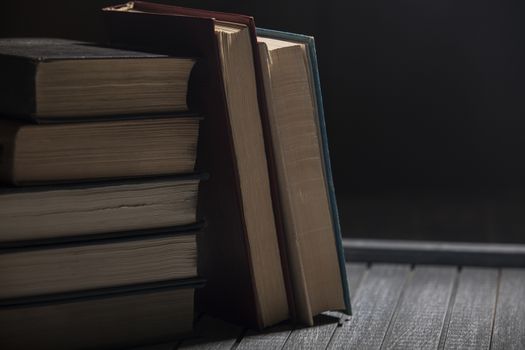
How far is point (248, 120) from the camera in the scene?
5.06 ft

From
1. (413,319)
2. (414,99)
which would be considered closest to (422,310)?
(413,319)

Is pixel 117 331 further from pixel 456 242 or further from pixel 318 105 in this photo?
pixel 456 242

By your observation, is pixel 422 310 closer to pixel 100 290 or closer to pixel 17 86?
pixel 100 290

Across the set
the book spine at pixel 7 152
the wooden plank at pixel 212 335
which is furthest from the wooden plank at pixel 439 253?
the book spine at pixel 7 152

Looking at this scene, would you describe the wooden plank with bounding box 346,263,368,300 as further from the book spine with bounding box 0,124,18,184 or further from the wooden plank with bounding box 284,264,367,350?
the book spine with bounding box 0,124,18,184

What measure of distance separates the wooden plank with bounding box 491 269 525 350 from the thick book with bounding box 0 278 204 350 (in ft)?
1.54

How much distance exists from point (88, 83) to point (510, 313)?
0.79m

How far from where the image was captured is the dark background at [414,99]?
228cm

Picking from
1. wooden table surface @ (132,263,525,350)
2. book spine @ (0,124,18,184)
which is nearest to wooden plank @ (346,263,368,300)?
wooden table surface @ (132,263,525,350)

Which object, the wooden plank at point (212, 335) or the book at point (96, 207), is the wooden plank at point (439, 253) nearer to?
the wooden plank at point (212, 335)

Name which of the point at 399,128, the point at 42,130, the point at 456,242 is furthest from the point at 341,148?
the point at 42,130

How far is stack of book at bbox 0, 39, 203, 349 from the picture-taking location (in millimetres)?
1409

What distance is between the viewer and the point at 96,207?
1.45 m

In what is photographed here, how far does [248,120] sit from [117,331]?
14.4 inches
